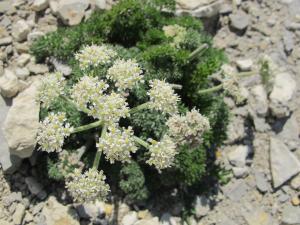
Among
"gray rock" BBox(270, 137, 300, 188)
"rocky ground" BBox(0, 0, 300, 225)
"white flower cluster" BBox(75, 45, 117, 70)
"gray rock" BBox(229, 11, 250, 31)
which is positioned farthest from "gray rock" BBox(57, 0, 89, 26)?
"gray rock" BBox(270, 137, 300, 188)

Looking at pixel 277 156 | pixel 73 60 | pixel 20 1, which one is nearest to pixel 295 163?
pixel 277 156

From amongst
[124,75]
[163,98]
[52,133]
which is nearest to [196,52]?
[163,98]

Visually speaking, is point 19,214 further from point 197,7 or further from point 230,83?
point 197,7

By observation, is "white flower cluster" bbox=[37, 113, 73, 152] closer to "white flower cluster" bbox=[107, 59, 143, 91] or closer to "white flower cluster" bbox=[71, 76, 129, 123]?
"white flower cluster" bbox=[71, 76, 129, 123]

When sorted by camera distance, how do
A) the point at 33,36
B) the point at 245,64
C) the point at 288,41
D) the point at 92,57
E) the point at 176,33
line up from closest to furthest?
the point at 92,57 → the point at 176,33 → the point at 33,36 → the point at 245,64 → the point at 288,41

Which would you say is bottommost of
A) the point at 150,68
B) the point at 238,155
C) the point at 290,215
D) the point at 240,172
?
the point at 290,215

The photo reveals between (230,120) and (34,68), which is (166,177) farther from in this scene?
(34,68)

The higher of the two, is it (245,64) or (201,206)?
(245,64)

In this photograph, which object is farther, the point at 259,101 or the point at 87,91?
the point at 259,101
